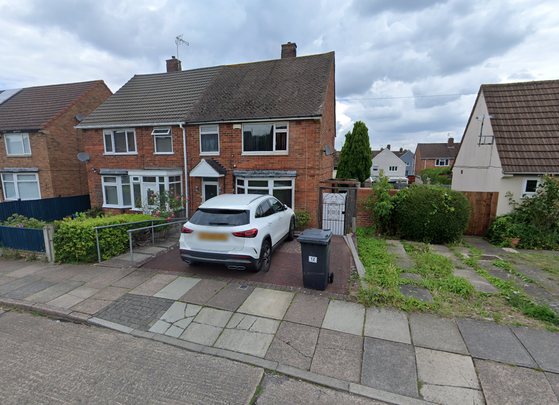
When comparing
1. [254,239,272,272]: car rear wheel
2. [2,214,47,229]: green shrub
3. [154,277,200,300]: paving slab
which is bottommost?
[154,277,200,300]: paving slab

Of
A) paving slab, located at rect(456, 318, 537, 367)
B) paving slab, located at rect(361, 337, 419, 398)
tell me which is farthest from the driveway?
paving slab, located at rect(456, 318, 537, 367)

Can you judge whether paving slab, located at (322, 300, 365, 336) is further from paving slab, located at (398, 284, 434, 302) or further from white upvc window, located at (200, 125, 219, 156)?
white upvc window, located at (200, 125, 219, 156)

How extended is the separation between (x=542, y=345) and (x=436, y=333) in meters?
1.27

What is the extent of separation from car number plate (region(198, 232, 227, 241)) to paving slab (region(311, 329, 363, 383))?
8.12 feet

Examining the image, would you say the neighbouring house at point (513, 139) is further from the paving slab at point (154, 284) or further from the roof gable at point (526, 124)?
the paving slab at point (154, 284)

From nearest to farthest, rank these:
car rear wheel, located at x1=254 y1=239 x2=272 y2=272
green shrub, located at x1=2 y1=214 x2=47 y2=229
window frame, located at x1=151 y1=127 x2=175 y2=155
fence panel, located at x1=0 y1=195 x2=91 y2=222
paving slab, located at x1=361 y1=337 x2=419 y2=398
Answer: paving slab, located at x1=361 y1=337 x2=419 y2=398
car rear wheel, located at x1=254 y1=239 x2=272 y2=272
green shrub, located at x1=2 y1=214 x2=47 y2=229
fence panel, located at x1=0 y1=195 x2=91 y2=222
window frame, located at x1=151 y1=127 x2=175 y2=155

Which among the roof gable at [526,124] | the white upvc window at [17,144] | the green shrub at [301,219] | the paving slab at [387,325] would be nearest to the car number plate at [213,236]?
the paving slab at [387,325]

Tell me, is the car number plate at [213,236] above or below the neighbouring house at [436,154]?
below

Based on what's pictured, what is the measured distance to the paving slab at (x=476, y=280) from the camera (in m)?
5.19

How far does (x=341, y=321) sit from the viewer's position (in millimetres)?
4195

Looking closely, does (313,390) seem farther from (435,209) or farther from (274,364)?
(435,209)

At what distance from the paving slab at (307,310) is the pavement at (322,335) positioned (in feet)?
0.06

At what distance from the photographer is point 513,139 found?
11273 millimetres

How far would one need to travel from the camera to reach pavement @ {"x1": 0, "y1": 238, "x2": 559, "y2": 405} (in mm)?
3018
